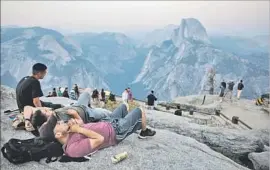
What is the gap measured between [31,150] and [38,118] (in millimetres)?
781

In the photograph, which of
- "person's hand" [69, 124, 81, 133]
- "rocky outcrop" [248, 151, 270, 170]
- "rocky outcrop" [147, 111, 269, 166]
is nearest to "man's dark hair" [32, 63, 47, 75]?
"person's hand" [69, 124, 81, 133]

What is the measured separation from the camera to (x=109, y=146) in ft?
19.4

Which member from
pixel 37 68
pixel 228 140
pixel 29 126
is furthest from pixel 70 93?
pixel 228 140

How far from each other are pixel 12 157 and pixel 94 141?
1.79m

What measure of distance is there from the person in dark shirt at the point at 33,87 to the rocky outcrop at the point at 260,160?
6.22m

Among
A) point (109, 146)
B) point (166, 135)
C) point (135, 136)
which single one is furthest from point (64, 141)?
point (166, 135)

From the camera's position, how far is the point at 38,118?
5926 millimetres

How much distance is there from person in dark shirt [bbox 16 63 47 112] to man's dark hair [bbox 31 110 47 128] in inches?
20.1

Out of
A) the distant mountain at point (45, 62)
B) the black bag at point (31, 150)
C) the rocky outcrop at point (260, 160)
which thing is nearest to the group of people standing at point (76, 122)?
the black bag at point (31, 150)

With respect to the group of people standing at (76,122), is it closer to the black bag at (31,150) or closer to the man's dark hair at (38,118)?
the man's dark hair at (38,118)

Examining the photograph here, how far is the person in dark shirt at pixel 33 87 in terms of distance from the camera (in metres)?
6.29

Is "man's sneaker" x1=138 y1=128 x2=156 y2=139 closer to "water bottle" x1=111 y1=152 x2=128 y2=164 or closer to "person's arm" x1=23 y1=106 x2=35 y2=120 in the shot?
"water bottle" x1=111 y1=152 x2=128 y2=164

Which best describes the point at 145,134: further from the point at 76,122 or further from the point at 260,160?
the point at 260,160

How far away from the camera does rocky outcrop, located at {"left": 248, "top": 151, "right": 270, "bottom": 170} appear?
7164mm
